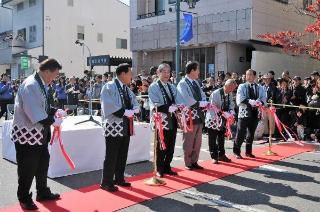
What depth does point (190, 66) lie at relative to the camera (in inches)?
268

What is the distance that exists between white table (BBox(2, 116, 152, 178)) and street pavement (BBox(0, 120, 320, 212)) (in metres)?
0.15

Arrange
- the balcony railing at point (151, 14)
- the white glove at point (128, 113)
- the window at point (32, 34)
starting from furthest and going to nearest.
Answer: the window at point (32, 34) → the balcony railing at point (151, 14) → the white glove at point (128, 113)

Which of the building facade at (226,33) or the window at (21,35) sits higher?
the window at (21,35)

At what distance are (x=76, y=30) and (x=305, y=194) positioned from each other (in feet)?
94.8

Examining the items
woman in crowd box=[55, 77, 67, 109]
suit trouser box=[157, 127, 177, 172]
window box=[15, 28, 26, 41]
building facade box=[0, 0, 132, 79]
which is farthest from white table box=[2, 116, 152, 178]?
window box=[15, 28, 26, 41]

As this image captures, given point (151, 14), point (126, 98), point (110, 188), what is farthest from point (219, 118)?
point (151, 14)

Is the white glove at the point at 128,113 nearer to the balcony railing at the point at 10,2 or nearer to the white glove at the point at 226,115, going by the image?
the white glove at the point at 226,115

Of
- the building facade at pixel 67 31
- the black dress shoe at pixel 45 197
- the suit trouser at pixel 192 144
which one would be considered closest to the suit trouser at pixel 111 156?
the black dress shoe at pixel 45 197

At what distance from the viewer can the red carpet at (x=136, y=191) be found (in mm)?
4955

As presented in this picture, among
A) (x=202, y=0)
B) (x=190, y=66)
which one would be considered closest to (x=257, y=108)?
(x=190, y=66)

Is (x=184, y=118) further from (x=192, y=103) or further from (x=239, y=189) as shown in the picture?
(x=239, y=189)

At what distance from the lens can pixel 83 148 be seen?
665 cm

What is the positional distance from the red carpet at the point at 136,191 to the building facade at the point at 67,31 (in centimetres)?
2468

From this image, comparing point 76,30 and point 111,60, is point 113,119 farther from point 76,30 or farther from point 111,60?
point 76,30
